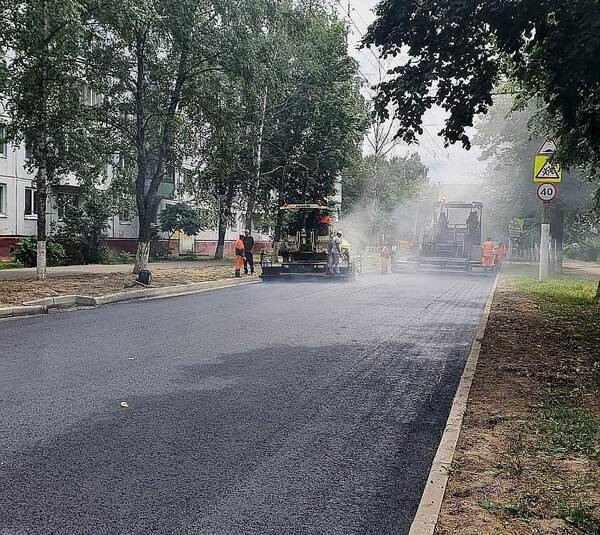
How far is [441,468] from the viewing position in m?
4.43

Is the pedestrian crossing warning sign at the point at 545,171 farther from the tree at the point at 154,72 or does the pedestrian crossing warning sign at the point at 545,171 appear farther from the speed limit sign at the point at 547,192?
the tree at the point at 154,72

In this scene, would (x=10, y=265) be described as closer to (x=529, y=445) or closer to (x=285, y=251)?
(x=285, y=251)

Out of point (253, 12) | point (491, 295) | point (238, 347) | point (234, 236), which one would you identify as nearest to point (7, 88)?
point (253, 12)

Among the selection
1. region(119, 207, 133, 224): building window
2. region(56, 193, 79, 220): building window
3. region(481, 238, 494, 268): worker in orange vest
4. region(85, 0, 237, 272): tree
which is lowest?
region(481, 238, 494, 268): worker in orange vest

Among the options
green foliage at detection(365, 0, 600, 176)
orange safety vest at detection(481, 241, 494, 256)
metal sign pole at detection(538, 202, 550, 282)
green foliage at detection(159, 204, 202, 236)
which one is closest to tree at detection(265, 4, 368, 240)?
green foliage at detection(159, 204, 202, 236)

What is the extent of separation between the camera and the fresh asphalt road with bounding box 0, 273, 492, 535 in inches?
151

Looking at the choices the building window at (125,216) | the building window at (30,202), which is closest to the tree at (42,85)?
the building window at (125,216)

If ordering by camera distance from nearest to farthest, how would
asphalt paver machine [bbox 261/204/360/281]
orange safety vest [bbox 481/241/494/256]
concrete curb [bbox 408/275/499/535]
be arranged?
concrete curb [bbox 408/275/499/535], asphalt paver machine [bbox 261/204/360/281], orange safety vest [bbox 481/241/494/256]

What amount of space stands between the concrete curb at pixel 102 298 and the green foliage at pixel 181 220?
16211 mm

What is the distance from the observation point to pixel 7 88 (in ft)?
60.3

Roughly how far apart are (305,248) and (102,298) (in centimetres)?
1079

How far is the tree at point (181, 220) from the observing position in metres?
37.2

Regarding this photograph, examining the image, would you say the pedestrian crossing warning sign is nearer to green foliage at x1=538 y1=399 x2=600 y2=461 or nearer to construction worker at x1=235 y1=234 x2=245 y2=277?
construction worker at x1=235 y1=234 x2=245 y2=277

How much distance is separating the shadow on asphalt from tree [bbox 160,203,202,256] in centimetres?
3015
